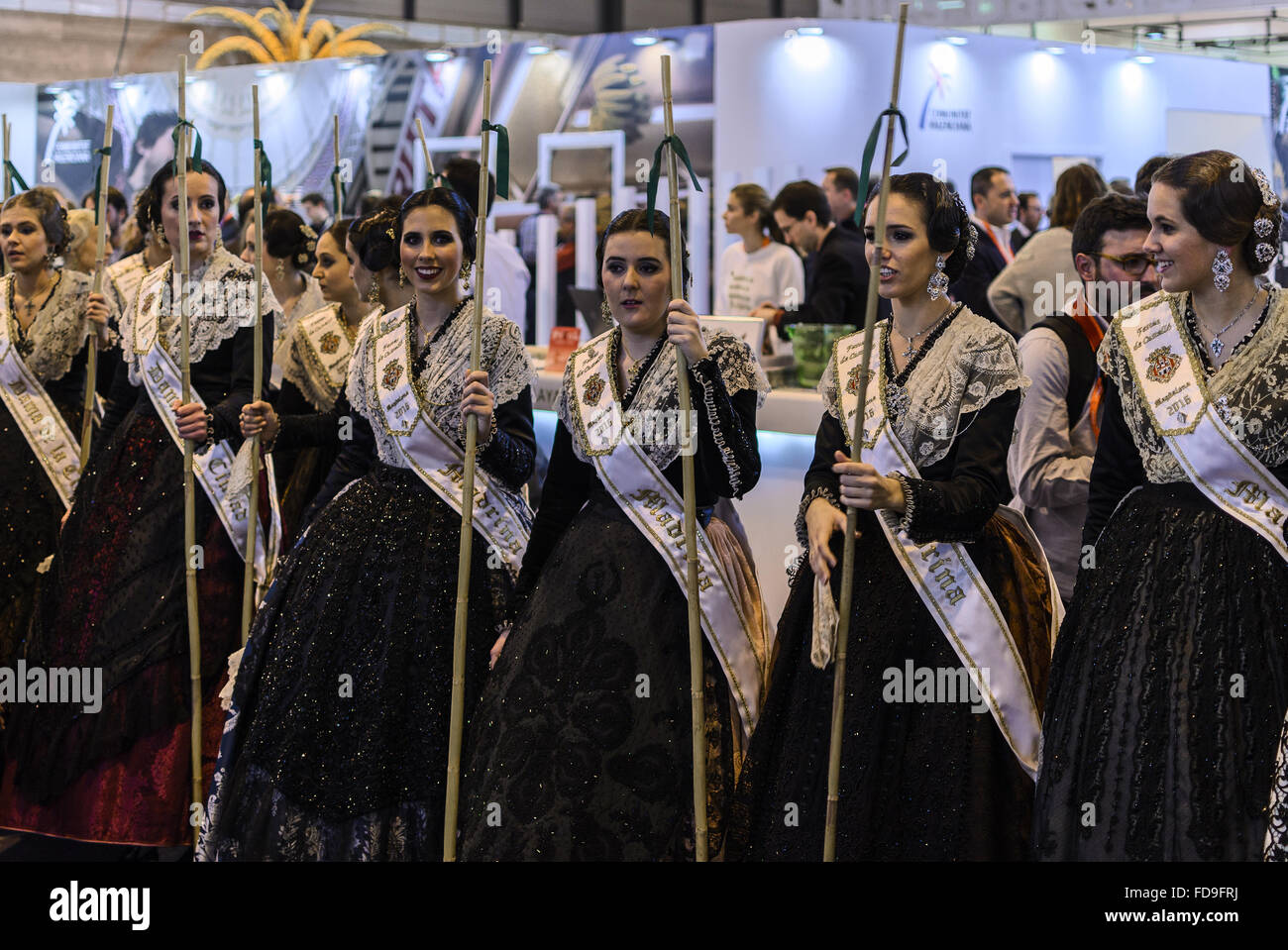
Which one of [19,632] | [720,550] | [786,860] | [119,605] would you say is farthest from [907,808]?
[19,632]

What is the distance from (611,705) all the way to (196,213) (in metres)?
1.68

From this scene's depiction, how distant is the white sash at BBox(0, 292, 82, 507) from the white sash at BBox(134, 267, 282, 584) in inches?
19.5

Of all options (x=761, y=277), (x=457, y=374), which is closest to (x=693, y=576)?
(x=457, y=374)

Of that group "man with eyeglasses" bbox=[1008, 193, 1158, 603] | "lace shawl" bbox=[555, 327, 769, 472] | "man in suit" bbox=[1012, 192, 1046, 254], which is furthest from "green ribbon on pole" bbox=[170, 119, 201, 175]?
"man in suit" bbox=[1012, 192, 1046, 254]

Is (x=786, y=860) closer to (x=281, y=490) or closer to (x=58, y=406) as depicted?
(x=281, y=490)

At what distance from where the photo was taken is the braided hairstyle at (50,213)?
3.89 meters

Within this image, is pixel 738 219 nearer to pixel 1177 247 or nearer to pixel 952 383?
pixel 952 383

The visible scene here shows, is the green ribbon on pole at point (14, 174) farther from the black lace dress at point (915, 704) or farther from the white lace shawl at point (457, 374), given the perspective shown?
the black lace dress at point (915, 704)

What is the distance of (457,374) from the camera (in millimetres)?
2811

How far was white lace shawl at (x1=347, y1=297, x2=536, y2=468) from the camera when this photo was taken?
9.20ft

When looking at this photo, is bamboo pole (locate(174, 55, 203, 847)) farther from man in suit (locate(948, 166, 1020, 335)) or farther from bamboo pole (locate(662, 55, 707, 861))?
man in suit (locate(948, 166, 1020, 335))

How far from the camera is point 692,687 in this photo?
238 centimetres
